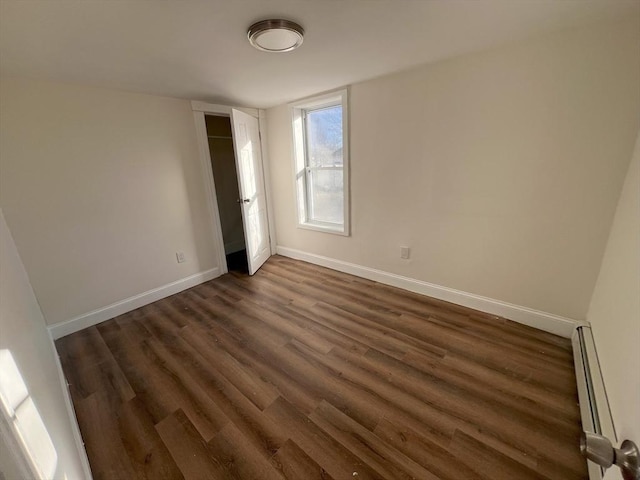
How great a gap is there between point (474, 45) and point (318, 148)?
190 centimetres

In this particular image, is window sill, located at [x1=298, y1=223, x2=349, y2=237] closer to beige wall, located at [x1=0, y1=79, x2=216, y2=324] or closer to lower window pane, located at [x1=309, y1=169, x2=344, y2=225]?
lower window pane, located at [x1=309, y1=169, x2=344, y2=225]

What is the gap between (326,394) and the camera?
62.5 inches

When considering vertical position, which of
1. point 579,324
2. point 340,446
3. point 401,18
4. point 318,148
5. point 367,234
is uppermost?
point 401,18

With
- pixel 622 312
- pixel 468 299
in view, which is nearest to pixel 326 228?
pixel 468 299

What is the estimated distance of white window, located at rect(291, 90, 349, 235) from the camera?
305 centimetres

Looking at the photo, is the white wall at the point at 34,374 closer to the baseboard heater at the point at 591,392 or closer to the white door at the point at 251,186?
the baseboard heater at the point at 591,392

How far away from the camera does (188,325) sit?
7.67 feet

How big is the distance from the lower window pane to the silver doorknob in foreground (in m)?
2.85

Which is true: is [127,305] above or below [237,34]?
below

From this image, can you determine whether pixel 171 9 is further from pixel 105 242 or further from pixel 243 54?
pixel 105 242

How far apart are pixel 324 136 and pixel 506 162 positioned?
200 cm

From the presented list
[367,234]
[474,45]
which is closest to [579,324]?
[367,234]

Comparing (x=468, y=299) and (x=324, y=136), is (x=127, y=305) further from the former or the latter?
(x=468, y=299)

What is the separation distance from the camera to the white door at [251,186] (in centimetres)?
303
